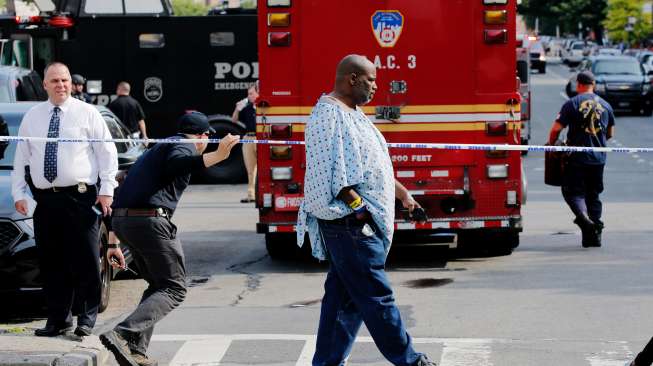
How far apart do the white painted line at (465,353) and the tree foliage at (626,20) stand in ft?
238

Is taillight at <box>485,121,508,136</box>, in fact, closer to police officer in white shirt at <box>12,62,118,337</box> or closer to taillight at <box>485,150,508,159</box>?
taillight at <box>485,150,508,159</box>

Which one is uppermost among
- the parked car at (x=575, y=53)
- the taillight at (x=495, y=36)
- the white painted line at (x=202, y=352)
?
the taillight at (x=495, y=36)

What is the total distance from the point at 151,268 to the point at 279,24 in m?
4.70

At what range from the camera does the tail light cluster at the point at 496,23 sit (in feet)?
40.4

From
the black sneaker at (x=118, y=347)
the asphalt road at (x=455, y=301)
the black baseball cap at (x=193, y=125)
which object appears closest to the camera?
the black sneaker at (x=118, y=347)

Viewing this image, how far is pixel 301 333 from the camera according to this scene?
9.35 m

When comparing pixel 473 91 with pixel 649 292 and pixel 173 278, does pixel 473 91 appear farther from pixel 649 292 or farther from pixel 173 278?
pixel 173 278

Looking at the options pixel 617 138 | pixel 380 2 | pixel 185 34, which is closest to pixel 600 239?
pixel 380 2

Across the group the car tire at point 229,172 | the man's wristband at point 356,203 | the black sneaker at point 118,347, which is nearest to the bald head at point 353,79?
the man's wristband at point 356,203

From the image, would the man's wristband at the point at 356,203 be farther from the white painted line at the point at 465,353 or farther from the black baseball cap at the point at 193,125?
the white painted line at the point at 465,353

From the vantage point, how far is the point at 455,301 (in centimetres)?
1065

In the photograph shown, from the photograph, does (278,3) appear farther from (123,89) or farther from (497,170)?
(123,89)

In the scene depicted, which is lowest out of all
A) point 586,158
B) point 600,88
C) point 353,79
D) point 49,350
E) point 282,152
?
point 600,88

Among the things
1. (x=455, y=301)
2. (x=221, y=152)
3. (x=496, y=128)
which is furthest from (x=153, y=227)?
(x=496, y=128)
